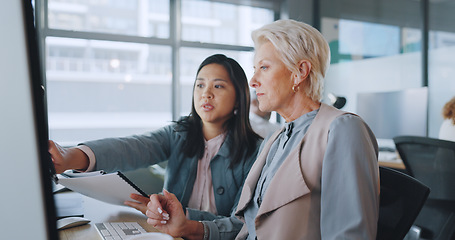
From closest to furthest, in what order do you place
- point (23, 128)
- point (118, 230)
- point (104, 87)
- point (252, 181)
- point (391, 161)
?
1. point (23, 128)
2. point (118, 230)
3. point (252, 181)
4. point (391, 161)
5. point (104, 87)

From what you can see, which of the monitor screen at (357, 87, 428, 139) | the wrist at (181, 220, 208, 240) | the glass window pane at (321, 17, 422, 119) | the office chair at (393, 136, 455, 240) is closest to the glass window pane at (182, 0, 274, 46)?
the glass window pane at (321, 17, 422, 119)

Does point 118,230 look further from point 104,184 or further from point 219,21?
point 219,21

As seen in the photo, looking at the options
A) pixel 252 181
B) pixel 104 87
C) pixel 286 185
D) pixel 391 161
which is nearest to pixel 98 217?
pixel 252 181

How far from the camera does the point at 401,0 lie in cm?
522

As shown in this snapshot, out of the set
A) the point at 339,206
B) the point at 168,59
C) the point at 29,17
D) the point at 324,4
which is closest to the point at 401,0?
the point at 324,4

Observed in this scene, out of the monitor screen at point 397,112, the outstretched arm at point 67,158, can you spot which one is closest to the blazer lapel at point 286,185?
the outstretched arm at point 67,158

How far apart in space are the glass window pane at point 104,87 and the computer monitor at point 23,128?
468 cm

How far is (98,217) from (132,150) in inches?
15.1

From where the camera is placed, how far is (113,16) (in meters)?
4.80

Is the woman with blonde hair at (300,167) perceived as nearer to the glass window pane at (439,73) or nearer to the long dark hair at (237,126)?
the long dark hair at (237,126)

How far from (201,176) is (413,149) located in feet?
4.49

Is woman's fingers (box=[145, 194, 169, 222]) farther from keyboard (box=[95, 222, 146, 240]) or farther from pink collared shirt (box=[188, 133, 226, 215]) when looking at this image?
pink collared shirt (box=[188, 133, 226, 215])

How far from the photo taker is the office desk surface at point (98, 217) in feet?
3.51

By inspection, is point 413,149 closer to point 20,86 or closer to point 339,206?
point 339,206
